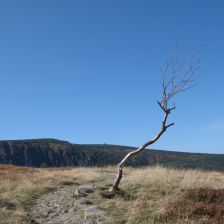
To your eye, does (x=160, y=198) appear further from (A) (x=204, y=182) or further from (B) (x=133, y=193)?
(A) (x=204, y=182)

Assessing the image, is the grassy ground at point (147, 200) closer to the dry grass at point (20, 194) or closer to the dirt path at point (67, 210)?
the dry grass at point (20, 194)

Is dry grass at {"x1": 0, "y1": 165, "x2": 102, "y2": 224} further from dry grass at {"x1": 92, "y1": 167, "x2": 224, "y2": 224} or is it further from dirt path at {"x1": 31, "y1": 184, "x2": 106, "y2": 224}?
dry grass at {"x1": 92, "y1": 167, "x2": 224, "y2": 224}

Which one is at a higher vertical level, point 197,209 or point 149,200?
point 149,200

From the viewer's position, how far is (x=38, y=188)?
21531 mm

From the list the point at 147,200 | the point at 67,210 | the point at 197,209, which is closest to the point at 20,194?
the point at 67,210

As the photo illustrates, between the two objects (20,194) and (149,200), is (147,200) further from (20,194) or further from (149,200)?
(20,194)

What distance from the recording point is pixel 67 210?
1602 cm

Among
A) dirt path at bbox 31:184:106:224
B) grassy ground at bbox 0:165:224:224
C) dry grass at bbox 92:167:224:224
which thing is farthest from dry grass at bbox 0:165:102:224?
dry grass at bbox 92:167:224:224

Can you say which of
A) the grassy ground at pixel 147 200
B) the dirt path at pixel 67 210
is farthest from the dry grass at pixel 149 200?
the dirt path at pixel 67 210

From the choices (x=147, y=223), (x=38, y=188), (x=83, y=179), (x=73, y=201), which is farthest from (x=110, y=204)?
(x=83, y=179)

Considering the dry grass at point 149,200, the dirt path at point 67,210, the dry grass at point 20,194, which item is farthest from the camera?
the dry grass at point 20,194

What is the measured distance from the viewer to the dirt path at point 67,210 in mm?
14281

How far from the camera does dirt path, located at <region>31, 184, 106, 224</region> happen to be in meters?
14.3

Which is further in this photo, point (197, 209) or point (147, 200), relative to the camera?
point (147, 200)
